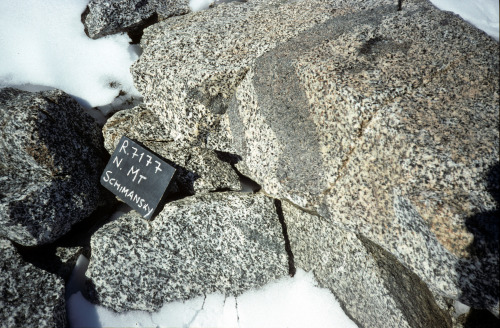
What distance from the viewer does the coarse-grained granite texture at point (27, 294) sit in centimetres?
208

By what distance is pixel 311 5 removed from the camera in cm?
249

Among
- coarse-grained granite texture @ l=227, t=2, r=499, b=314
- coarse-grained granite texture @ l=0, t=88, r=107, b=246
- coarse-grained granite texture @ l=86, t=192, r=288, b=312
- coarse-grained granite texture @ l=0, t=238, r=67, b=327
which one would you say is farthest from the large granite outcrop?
coarse-grained granite texture @ l=0, t=238, r=67, b=327

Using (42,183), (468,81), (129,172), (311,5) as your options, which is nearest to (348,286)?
(468,81)

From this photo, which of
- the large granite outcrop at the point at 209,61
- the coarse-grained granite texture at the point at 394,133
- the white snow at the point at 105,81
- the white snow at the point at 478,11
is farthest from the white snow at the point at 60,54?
the white snow at the point at 478,11

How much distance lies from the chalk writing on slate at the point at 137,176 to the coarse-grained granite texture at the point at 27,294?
2.48ft

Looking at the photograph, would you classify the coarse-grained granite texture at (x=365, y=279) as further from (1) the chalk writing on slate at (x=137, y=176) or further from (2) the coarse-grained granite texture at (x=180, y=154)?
(1) the chalk writing on slate at (x=137, y=176)

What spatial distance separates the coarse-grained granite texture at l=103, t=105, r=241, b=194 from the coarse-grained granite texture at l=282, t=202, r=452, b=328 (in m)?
0.73

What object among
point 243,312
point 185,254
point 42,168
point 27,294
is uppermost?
point 42,168

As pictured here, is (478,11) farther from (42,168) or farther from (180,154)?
(42,168)

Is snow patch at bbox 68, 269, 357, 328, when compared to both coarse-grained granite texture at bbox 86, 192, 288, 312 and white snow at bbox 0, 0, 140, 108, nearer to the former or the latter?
coarse-grained granite texture at bbox 86, 192, 288, 312

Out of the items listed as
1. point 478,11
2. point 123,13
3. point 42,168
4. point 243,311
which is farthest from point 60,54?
point 478,11

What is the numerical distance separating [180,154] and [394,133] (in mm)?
1643

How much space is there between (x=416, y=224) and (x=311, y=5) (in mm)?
1817

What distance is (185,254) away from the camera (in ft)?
7.84
